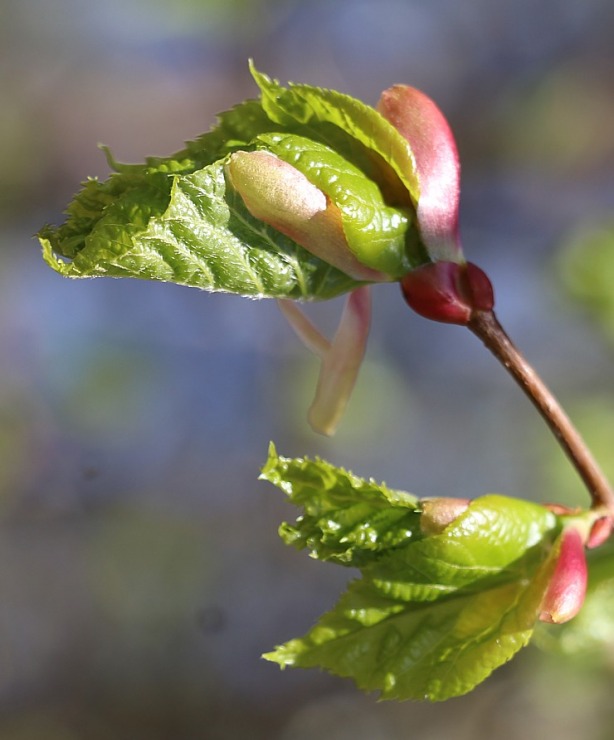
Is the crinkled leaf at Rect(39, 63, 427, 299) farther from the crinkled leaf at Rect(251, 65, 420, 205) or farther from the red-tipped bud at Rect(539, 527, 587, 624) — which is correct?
the red-tipped bud at Rect(539, 527, 587, 624)

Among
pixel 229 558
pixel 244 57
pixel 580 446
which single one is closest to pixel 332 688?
pixel 229 558

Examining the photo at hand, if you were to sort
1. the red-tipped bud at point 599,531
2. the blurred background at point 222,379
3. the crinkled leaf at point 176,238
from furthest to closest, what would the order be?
the blurred background at point 222,379 < the red-tipped bud at point 599,531 < the crinkled leaf at point 176,238

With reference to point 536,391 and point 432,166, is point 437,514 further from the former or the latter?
point 432,166

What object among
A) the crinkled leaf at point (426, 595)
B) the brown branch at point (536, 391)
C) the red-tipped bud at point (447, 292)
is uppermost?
the red-tipped bud at point (447, 292)

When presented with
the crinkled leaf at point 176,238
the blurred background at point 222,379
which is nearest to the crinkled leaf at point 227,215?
the crinkled leaf at point 176,238

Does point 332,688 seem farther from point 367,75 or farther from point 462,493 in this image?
point 367,75

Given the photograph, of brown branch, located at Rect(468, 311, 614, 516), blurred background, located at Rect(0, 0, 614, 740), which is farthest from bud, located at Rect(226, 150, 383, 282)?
blurred background, located at Rect(0, 0, 614, 740)

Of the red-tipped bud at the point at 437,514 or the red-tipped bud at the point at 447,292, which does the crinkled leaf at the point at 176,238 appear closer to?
the red-tipped bud at the point at 447,292
